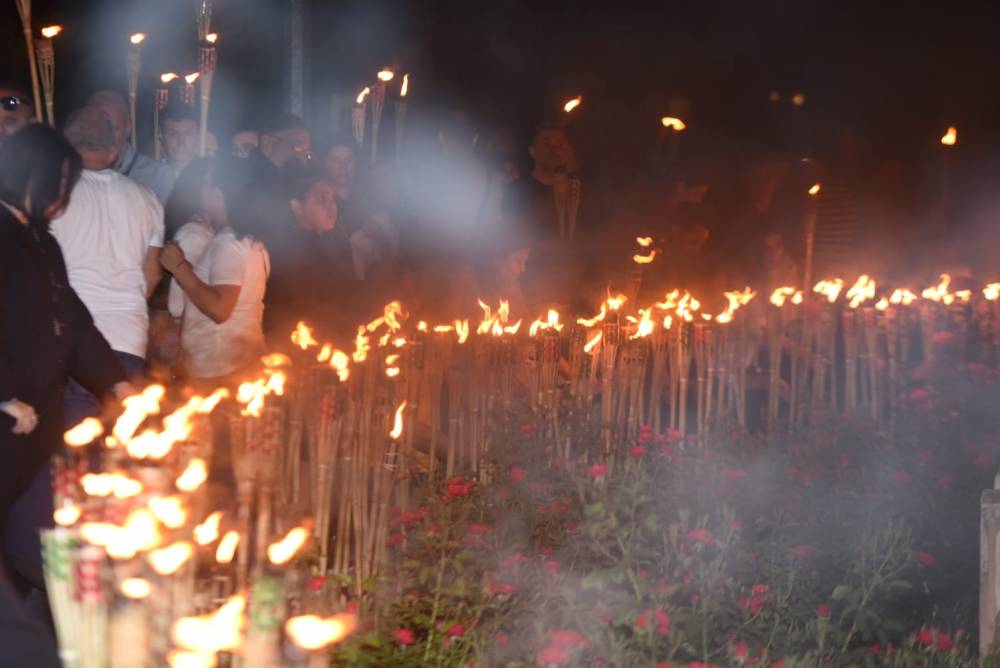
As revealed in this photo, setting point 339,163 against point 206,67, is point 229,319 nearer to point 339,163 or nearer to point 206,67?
point 339,163

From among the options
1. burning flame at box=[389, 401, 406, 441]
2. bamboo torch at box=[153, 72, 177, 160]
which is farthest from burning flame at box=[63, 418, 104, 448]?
bamboo torch at box=[153, 72, 177, 160]

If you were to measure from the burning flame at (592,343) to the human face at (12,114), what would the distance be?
233 centimetres

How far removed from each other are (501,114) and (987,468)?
18.5 ft

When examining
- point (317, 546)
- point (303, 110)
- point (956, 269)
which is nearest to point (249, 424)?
point (317, 546)

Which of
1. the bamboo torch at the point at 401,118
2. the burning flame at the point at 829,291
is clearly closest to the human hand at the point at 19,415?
the burning flame at the point at 829,291

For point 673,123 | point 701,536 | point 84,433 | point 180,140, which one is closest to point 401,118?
point 673,123

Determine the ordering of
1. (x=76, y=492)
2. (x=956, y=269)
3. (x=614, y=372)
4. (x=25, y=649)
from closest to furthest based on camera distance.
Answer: (x=25, y=649), (x=76, y=492), (x=614, y=372), (x=956, y=269)

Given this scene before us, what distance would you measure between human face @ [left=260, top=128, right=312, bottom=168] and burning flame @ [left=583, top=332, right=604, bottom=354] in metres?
1.63

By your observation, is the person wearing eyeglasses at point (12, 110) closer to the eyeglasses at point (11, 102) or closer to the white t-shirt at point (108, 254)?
the eyeglasses at point (11, 102)

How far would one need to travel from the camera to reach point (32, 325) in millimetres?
4441

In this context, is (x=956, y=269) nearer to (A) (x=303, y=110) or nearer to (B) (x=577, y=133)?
(B) (x=577, y=133)

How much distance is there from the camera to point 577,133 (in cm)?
1180

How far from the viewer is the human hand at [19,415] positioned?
4266 mm

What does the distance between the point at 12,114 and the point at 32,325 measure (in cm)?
179
